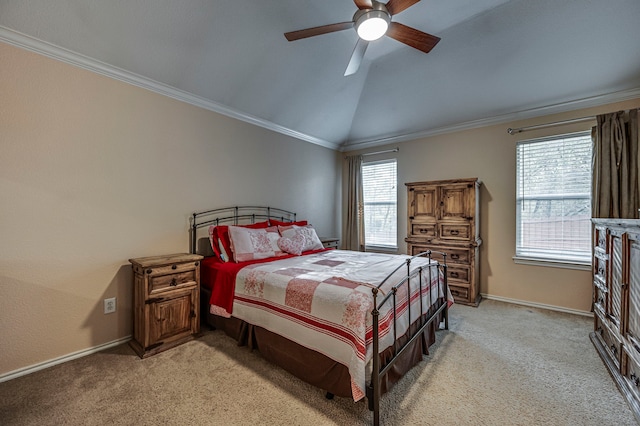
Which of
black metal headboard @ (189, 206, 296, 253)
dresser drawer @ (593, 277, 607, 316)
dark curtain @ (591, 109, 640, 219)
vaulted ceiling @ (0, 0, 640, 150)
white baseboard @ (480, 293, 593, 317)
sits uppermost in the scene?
vaulted ceiling @ (0, 0, 640, 150)

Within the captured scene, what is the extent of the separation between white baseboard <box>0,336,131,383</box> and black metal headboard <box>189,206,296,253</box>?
1.13 meters

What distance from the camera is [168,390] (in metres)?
1.91

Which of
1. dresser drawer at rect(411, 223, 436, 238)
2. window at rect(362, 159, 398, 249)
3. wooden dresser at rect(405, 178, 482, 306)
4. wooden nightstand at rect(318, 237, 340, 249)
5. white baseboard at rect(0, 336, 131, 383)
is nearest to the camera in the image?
white baseboard at rect(0, 336, 131, 383)

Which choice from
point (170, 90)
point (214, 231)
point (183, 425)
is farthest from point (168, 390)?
point (170, 90)

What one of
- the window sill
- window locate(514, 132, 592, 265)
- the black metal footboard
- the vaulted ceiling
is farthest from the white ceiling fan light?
the window sill

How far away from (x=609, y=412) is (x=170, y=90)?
4.60 meters

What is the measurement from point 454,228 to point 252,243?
112 inches

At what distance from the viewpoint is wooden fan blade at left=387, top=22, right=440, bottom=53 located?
2.10 metres

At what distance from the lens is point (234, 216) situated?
3646 millimetres

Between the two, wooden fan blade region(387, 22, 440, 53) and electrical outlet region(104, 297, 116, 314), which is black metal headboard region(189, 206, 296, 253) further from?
wooden fan blade region(387, 22, 440, 53)

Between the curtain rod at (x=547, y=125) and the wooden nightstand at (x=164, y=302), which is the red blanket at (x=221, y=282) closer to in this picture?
the wooden nightstand at (x=164, y=302)

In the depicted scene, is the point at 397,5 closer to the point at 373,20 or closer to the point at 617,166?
Result: the point at 373,20

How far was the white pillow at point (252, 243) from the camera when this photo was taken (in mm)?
2941

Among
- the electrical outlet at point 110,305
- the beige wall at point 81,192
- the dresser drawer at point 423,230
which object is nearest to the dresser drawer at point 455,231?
the dresser drawer at point 423,230
